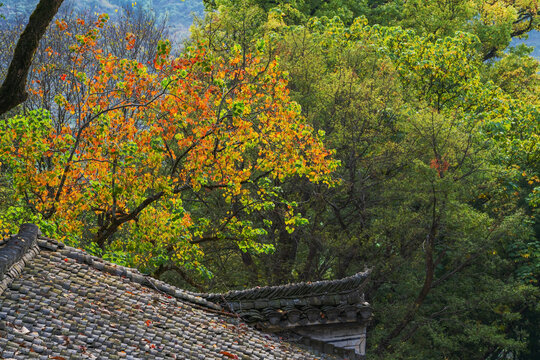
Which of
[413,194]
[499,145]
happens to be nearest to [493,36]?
[499,145]

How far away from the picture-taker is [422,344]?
23.3 meters

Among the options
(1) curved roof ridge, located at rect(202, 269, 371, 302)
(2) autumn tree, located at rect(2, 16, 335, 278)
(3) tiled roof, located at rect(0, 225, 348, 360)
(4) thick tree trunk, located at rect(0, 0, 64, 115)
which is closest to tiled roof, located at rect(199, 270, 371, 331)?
(1) curved roof ridge, located at rect(202, 269, 371, 302)

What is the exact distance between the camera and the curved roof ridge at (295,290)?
40.4 feet

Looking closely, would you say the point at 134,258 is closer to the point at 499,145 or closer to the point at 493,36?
the point at 499,145

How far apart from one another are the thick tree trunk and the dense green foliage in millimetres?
10573

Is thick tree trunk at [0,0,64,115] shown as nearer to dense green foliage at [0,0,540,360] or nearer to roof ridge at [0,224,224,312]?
roof ridge at [0,224,224,312]

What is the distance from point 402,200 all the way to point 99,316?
587 inches

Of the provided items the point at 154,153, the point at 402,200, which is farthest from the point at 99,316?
the point at 402,200

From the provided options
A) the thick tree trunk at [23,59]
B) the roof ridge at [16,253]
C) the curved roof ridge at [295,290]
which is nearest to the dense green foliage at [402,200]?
the curved roof ridge at [295,290]

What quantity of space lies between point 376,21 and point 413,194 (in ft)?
53.7

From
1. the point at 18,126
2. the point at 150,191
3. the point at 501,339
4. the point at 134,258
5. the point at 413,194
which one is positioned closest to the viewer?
the point at 18,126

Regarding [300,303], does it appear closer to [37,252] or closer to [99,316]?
[99,316]

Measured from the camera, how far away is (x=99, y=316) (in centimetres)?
915

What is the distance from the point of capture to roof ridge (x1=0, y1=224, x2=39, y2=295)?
344 inches
